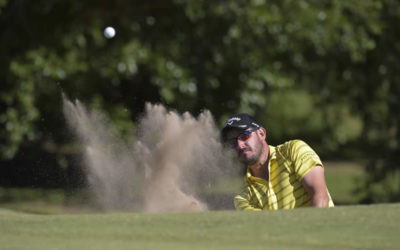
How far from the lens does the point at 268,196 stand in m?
5.77

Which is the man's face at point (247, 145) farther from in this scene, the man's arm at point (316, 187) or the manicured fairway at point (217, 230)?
the manicured fairway at point (217, 230)

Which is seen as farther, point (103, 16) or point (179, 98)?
point (103, 16)

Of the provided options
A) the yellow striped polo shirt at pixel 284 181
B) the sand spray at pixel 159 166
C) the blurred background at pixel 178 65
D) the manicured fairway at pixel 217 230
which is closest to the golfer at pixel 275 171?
the yellow striped polo shirt at pixel 284 181

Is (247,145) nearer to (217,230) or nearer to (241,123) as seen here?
(241,123)

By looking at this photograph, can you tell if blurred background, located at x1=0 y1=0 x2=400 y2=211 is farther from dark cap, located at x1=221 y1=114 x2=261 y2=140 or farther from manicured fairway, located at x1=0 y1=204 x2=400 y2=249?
manicured fairway, located at x1=0 y1=204 x2=400 y2=249

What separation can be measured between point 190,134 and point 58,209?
143 inches

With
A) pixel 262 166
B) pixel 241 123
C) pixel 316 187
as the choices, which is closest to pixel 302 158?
pixel 316 187

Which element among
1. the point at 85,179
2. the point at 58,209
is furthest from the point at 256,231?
the point at 58,209

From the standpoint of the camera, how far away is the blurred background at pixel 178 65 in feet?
37.7

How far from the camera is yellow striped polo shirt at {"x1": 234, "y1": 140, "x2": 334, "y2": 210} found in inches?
218

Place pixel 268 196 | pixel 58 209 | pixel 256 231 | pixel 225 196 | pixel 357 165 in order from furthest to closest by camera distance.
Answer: pixel 357 165 < pixel 58 209 < pixel 225 196 < pixel 268 196 < pixel 256 231

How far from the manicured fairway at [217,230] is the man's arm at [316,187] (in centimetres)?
46

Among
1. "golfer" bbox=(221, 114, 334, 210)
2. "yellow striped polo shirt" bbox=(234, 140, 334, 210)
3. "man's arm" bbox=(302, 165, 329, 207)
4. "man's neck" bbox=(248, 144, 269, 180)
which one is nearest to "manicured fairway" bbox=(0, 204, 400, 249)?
"man's arm" bbox=(302, 165, 329, 207)

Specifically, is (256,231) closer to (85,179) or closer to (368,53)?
(85,179)
